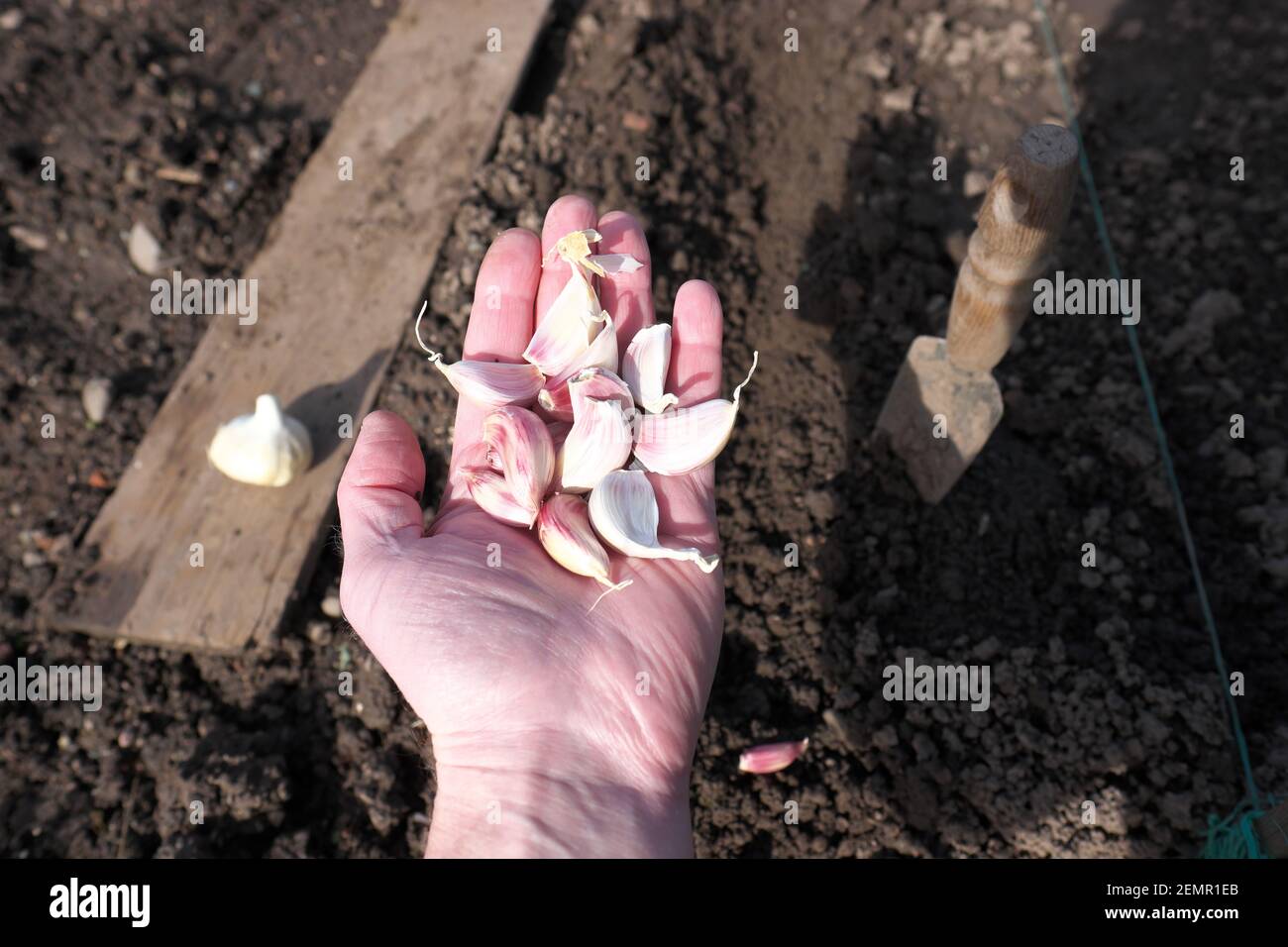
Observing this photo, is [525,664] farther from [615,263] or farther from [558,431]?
[615,263]

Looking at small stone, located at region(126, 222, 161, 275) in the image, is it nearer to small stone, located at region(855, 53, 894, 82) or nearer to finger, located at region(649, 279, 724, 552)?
finger, located at region(649, 279, 724, 552)

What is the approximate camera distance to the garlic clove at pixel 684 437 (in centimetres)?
177

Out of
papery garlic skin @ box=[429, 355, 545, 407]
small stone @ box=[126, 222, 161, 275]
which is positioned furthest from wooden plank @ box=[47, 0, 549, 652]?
papery garlic skin @ box=[429, 355, 545, 407]

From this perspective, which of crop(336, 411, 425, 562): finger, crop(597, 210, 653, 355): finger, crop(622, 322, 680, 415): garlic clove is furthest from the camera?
crop(597, 210, 653, 355): finger

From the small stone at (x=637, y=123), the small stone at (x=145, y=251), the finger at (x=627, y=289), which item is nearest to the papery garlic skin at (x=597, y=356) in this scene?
the finger at (x=627, y=289)

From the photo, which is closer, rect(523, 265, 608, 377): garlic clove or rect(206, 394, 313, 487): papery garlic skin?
rect(523, 265, 608, 377): garlic clove

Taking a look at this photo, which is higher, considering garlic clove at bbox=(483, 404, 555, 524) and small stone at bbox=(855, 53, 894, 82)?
small stone at bbox=(855, 53, 894, 82)

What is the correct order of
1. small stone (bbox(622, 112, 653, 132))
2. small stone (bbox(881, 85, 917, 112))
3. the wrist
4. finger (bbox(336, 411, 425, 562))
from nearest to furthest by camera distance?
the wrist → finger (bbox(336, 411, 425, 562)) → small stone (bbox(622, 112, 653, 132)) → small stone (bbox(881, 85, 917, 112))

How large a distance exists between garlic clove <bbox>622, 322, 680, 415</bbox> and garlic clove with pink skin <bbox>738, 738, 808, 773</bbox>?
0.79 meters

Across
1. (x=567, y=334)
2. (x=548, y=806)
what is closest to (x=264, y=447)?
(x=567, y=334)

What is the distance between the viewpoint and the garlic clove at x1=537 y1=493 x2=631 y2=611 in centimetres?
161

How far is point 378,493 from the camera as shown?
5.31 feet

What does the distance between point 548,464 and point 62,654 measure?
146 centimetres

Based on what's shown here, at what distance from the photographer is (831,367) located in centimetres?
251
